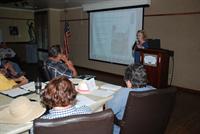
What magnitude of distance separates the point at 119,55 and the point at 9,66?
3.51 metres

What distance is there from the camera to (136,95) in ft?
4.93

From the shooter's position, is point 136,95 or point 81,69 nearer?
point 136,95

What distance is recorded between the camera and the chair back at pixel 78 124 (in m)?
1.04

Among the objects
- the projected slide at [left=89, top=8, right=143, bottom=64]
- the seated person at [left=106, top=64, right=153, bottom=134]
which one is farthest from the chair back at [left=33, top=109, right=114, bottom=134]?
the projected slide at [left=89, top=8, right=143, bottom=64]

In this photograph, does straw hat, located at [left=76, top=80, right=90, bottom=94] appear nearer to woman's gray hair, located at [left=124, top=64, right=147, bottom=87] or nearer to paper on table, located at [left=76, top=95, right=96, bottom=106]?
paper on table, located at [left=76, top=95, right=96, bottom=106]

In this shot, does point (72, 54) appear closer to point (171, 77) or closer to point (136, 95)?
point (171, 77)

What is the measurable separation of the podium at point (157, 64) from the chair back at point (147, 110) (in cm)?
255

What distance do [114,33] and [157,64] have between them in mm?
2406

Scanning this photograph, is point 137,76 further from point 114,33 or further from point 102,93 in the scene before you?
point 114,33

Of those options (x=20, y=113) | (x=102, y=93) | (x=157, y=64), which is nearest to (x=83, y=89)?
(x=102, y=93)

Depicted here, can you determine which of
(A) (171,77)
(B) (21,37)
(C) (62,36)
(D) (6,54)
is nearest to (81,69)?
(C) (62,36)

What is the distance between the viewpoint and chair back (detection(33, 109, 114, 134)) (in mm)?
1040

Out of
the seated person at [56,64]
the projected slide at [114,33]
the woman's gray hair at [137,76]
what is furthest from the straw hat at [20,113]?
the projected slide at [114,33]

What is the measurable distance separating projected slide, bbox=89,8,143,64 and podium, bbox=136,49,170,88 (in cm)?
141
